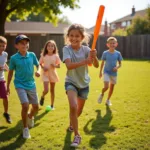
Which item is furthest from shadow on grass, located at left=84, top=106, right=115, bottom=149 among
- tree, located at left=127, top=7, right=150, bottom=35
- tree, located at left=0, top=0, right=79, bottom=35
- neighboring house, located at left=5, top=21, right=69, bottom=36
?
neighboring house, located at left=5, top=21, right=69, bottom=36

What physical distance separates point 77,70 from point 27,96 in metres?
1.10

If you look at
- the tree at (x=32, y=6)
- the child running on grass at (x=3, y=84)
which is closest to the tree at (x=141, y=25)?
the tree at (x=32, y=6)

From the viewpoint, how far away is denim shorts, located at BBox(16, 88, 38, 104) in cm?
466

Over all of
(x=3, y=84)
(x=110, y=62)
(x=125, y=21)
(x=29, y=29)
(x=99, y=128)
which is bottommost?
(x=99, y=128)

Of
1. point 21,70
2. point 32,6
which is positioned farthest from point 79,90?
point 32,6

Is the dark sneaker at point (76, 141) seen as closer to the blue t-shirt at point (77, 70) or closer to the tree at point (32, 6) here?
the blue t-shirt at point (77, 70)

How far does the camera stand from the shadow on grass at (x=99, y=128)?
4316mm

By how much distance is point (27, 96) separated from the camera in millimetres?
4891

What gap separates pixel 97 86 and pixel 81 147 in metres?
5.95

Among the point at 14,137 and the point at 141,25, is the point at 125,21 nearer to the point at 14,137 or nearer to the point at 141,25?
the point at 141,25

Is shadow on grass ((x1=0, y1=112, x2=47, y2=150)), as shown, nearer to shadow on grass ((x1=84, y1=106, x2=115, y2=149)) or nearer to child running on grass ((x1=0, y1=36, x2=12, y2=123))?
child running on grass ((x1=0, y1=36, x2=12, y2=123))

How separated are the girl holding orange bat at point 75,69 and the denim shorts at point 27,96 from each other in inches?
31.5

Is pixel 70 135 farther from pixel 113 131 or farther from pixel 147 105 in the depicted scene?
pixel 147 105

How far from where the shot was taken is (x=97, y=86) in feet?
32.8
